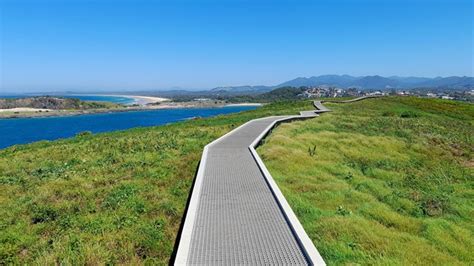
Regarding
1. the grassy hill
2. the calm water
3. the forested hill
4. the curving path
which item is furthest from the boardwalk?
the forested hill

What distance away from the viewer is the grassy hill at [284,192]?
7961 mm

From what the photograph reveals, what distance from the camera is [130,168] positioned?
49.9 ft

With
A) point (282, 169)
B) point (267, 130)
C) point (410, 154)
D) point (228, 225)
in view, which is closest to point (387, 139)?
point (410, 154)

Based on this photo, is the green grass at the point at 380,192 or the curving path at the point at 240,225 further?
the green grass at the point at 380,192

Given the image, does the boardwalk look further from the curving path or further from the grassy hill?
the grassy hill

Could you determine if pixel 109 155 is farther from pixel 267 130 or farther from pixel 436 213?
pixel 436 213

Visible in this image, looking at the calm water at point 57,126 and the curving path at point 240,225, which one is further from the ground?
the curving path at point 240,225

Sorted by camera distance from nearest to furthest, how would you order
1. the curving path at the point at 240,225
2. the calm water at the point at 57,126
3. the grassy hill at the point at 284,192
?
the curving path at the point at 240,225 < the grassy hill at the point at 284,192 < the calm water at the point at 57,126

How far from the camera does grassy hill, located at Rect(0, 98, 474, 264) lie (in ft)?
26.1

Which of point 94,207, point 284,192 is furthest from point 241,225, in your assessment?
point 94,207

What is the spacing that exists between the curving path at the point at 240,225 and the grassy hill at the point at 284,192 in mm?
944

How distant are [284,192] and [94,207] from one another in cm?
593

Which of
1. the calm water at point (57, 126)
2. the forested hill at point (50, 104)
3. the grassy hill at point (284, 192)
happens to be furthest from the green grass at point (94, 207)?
the forested hill at point (50, 104)

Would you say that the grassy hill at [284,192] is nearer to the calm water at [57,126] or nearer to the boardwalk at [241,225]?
the boardwalk at [241,225]
